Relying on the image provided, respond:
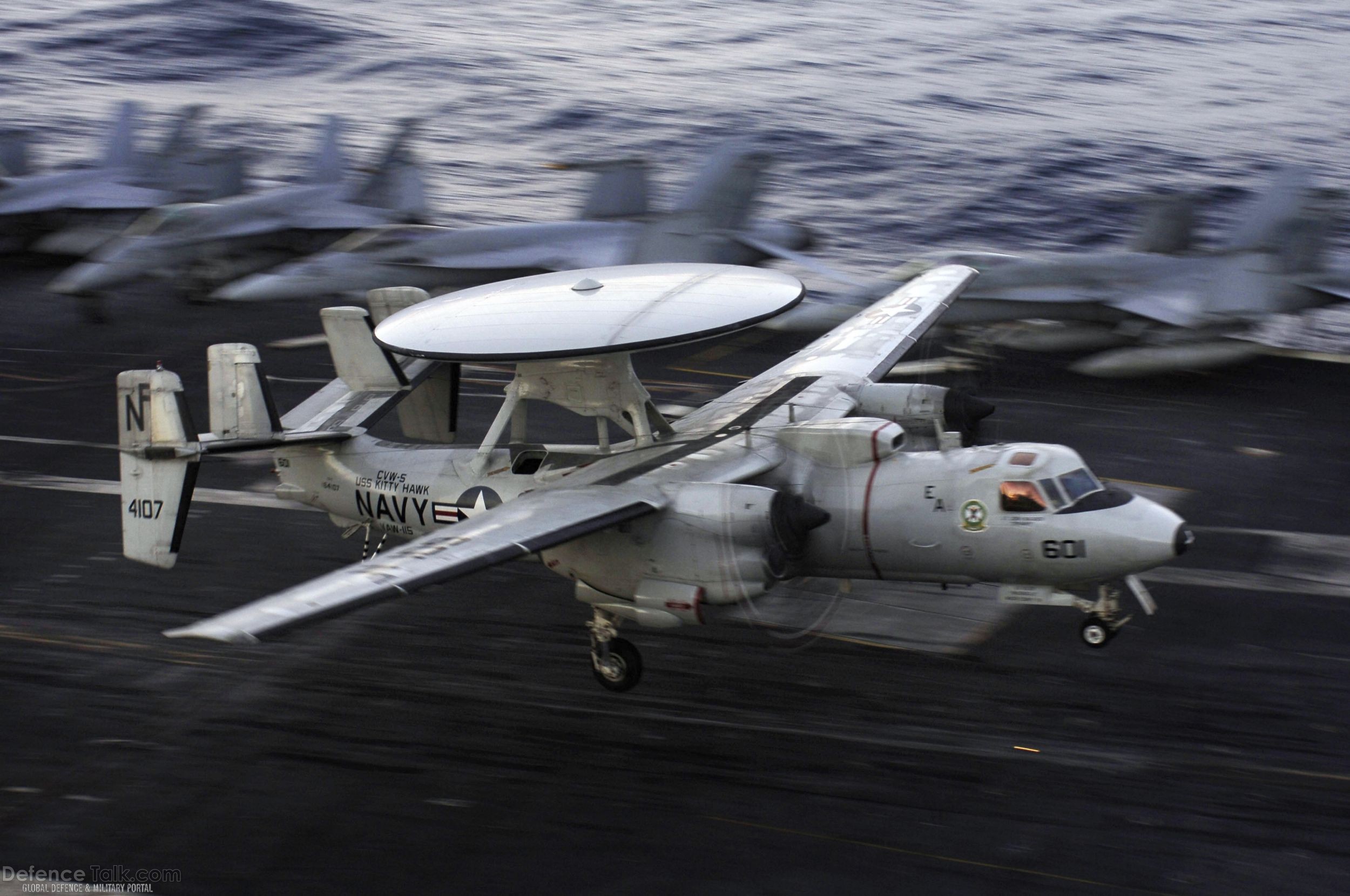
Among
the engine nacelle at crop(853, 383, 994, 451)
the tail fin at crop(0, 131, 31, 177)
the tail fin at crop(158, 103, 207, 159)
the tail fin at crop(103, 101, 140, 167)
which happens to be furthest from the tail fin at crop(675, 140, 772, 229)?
the tail fin at crop(0, 131, 31, 177)

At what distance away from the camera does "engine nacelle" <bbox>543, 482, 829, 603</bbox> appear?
17172 millimetres

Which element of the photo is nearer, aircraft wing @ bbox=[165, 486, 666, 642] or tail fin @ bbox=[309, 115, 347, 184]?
aircraft wing @ bbox=[165, 486, 666, 642]

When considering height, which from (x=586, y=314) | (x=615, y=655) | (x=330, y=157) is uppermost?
(x=586, y=314)

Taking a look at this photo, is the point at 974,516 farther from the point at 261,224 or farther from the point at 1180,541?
the point at 261,224

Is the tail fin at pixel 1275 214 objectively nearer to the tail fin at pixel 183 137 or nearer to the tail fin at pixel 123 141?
the tail fin at pixel 183 137

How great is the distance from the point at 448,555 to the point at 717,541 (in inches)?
149

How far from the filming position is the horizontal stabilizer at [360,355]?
23.4m

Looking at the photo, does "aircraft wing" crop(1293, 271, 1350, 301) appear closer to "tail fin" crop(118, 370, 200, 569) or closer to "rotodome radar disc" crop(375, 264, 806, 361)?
"rotodome radar disc" crop(375, 264, 806, 361)

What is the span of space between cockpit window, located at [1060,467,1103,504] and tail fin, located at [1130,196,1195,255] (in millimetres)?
23392

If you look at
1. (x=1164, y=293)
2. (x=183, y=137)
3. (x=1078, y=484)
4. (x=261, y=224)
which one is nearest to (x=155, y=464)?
(x=1078, y=484)

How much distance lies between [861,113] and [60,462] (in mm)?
68078

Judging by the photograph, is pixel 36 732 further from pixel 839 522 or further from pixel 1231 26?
pixel 1231 26

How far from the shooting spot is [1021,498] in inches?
712

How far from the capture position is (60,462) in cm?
3109
